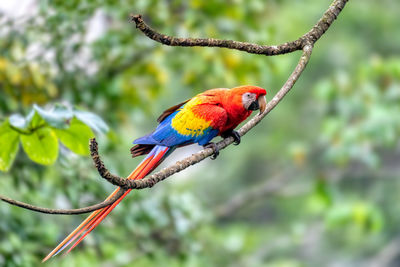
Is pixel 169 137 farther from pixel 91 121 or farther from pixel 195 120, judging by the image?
pixel 91 121

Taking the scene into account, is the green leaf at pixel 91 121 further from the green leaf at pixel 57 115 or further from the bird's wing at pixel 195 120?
the bird's wing at pixel 195 120

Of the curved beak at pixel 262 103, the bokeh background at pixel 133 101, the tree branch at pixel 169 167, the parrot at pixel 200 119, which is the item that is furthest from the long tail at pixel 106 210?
the bokeh background at pixel 133 101

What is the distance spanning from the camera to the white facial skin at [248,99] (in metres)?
1.83

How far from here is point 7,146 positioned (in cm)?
181

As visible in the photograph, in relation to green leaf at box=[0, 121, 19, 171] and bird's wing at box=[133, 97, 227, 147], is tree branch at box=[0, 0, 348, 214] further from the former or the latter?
green leaf at box=[0, 121, 19, 171]

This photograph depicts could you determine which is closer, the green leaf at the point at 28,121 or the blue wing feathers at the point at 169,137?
the green leaf at the point at 28,121

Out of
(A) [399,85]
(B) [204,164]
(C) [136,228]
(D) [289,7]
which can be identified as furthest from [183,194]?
(B) [204,164]

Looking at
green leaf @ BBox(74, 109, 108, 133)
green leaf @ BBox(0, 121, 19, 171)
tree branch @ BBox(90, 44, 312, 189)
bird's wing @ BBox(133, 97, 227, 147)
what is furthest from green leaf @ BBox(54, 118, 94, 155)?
tree branch @ BBox(90, 44, 312, 189)

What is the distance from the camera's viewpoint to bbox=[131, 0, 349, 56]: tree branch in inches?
52.8

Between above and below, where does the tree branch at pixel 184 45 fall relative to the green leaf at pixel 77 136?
below

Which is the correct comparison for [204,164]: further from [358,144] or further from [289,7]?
[358,144]

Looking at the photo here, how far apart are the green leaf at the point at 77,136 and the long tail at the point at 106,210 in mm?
236

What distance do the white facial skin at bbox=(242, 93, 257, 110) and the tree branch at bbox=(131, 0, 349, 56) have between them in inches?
8.6

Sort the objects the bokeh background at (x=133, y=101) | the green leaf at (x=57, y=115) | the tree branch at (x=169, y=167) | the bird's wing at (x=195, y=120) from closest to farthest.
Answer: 1. the tree branch at (x=169, y=167)
2. the green leaf at (x=57, y=115)
3. the bird's wing at (x=195, y=120)
4. the bokeh background at (x=133, y=101)
